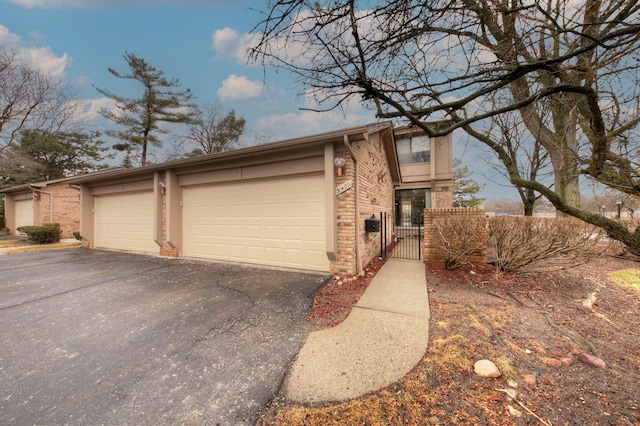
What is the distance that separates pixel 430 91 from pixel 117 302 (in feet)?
18.2

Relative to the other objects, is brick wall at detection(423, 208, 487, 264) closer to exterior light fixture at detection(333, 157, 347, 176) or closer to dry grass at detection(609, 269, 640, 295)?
dry grass at detection(609, 269, 640, 295)

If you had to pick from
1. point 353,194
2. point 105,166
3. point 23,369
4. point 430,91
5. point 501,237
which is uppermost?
point 105,166

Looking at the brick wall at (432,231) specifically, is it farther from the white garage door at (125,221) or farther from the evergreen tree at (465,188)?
the evergreen tree at (465,188)

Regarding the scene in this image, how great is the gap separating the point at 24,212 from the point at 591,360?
84.6ft

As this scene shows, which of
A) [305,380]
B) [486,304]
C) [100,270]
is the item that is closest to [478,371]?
[305,380]

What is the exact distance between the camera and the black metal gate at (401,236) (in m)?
7.99

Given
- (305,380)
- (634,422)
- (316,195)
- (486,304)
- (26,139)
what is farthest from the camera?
(26,139)

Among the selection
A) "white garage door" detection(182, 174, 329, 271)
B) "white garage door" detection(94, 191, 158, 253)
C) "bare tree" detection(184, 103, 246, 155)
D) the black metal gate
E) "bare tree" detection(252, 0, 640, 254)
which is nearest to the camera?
"bare tree" detection(252, 0, 640, 254)

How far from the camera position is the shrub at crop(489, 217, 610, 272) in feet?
16.0

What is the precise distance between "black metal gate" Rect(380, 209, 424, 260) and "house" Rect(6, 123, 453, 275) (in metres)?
0.65

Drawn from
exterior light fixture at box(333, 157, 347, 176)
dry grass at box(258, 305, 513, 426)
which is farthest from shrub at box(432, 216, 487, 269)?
dry grass at box(258, 305, 513, 426)

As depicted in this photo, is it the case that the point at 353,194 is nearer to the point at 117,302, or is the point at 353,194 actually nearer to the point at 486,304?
the point at 486,304

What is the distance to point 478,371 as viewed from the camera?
2201mm

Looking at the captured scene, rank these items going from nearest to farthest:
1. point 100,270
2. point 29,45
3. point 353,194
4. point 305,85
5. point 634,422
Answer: point 634,422 → point 305,85 → point 353,194 → point 100,270 → point 29,45
